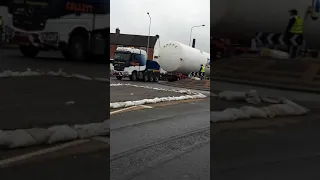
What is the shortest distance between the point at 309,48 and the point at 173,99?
318 inches

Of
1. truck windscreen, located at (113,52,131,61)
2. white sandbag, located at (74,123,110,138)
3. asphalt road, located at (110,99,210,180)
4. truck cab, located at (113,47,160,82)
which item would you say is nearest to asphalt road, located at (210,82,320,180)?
white sandbag, located at (74,123,110,138)

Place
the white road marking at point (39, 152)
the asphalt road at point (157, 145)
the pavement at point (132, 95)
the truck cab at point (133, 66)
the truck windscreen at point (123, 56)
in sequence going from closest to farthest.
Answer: the white road marking at point (39, 152) → the asphalt road at point (157, 145) → the pavement at point (132, 95) → the truck cab at point (133, 66) → the truck windscreen at point (123, 56)

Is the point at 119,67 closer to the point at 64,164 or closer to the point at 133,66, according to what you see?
the point at 133,66

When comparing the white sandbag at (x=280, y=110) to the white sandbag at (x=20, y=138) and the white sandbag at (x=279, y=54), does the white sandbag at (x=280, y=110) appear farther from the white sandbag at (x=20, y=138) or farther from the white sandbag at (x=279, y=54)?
the white sandbag at (x=20, y=138)

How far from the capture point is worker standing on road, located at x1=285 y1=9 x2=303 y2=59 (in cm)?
159

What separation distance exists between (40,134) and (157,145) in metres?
2.78

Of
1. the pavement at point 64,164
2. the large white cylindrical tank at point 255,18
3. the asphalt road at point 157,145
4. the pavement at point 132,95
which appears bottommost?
the asphalt road at point 157,145

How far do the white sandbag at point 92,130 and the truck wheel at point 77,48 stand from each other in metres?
0.34

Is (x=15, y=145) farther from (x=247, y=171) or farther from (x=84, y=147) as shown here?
(x=247, y=171)

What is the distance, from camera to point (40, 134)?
5.13ft

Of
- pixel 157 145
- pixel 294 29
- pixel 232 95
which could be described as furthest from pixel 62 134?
pixel 157 145

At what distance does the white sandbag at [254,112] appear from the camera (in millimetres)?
1726

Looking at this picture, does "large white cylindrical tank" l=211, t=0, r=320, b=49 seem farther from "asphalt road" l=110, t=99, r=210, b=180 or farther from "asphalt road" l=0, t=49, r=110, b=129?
"asphalt road" l=110, t=99, r=210, b=180

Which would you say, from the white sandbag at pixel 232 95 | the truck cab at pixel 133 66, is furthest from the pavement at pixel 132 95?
the truck cab at pixel 133 66
